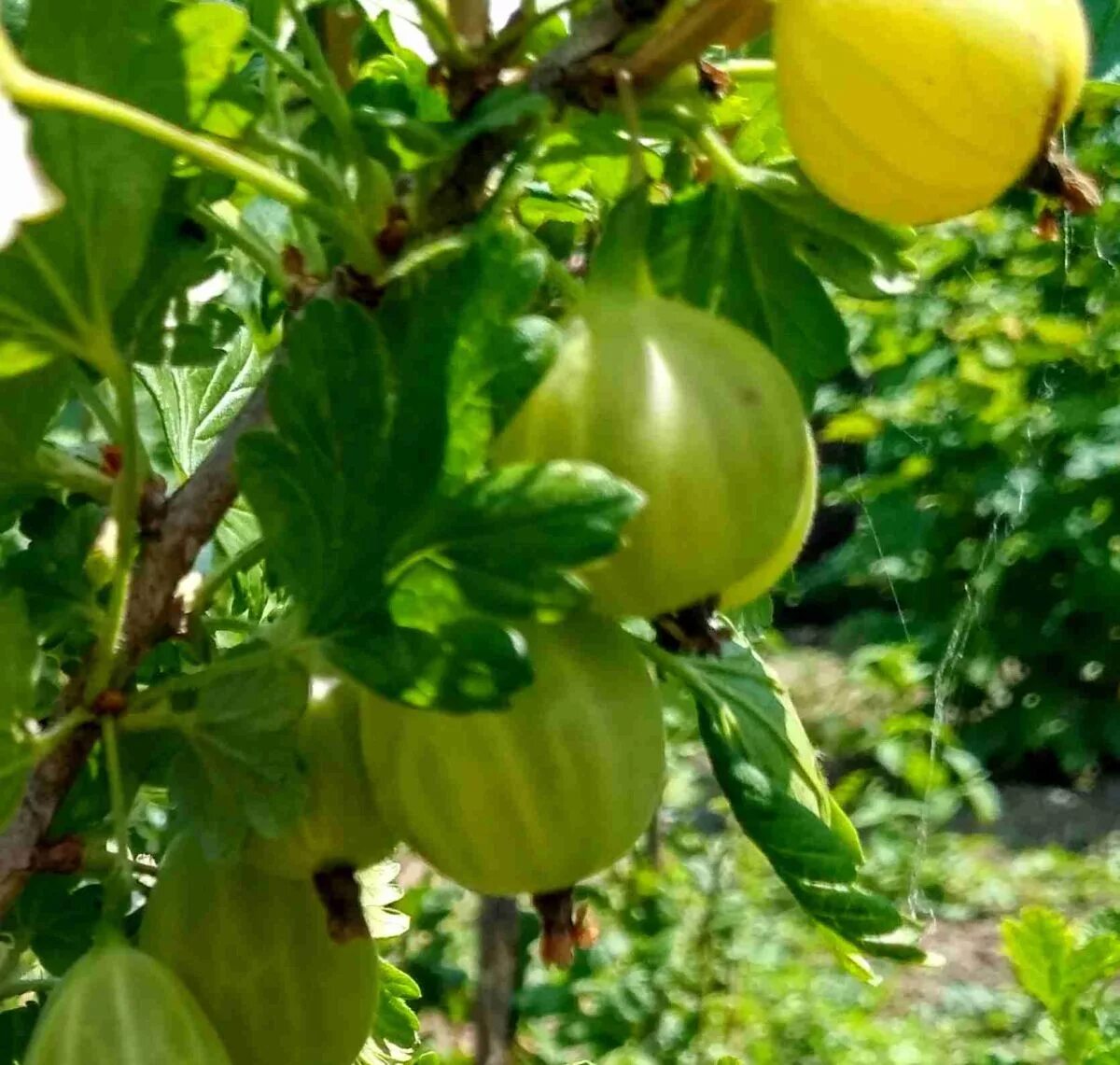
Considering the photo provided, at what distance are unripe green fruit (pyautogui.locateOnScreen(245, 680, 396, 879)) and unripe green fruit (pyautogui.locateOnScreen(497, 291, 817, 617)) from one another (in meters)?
0.10

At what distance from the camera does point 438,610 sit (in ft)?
1.17

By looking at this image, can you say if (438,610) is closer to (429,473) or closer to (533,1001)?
(429,473)

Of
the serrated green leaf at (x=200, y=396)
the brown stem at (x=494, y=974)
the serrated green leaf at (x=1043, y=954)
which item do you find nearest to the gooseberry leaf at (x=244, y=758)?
the serrated green leaf at (x=200, y=396)

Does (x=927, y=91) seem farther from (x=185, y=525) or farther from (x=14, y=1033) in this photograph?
(x=14, y=1033)

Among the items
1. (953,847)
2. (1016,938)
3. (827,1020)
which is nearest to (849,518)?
(953,847)

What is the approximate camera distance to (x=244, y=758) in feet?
1.26

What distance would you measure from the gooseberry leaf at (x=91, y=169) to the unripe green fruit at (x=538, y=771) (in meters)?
0.15

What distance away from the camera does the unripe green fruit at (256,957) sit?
1.30 ft

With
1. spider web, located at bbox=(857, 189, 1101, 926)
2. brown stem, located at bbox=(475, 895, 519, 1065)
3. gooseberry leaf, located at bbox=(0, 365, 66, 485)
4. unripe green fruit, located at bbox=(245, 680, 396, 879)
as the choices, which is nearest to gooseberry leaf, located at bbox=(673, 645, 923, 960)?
unripe green fruit, located at bbox=(245, 680, 396, 879)

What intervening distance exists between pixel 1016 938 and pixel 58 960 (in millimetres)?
531

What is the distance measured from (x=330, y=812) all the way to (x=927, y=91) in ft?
0.76

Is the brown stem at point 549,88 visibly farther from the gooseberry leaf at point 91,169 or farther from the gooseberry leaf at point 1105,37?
the gooseberry leaf at point 1105,37

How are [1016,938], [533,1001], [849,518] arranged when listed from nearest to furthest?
[1016,938] < [533,1001] < [849,518]

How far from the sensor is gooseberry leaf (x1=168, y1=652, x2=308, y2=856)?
1.24 feet
